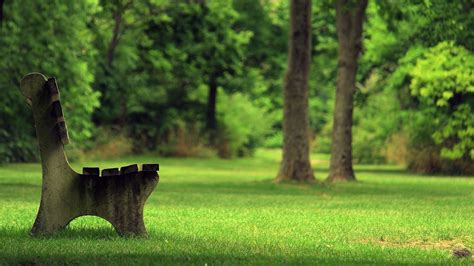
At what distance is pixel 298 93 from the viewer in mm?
29219

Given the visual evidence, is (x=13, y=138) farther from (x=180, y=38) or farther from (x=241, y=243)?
(x=241, y=243)

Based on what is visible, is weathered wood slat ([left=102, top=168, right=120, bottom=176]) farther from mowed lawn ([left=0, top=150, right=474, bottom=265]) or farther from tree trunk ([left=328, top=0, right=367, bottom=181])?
tree trunk ([left=328, top=0, right=367, bottom=181])

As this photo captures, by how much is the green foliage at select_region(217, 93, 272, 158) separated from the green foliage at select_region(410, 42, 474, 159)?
56.6ft

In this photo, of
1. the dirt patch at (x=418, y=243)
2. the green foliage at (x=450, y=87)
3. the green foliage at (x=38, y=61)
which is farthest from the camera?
the green foliage at (x=38, y=61)

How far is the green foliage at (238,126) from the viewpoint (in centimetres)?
5509

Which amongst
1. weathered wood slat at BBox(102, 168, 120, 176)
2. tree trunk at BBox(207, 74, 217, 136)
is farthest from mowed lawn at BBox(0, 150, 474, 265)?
tree trunk at BBox(207, 74, 217, 136)

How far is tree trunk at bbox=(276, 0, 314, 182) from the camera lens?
29.2 meters

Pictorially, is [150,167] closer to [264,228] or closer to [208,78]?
[264,228]

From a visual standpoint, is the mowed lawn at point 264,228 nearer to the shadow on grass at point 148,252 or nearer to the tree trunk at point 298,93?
the shadow on grass at point 148,252

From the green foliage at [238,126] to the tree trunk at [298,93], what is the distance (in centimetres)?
2507

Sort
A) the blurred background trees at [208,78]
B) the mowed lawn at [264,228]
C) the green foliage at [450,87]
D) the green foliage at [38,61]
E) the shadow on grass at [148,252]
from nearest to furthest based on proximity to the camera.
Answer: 1. the shadow on grass at [148,252]
2. the mowed lawn at [264,228]
3. the green foliage at [450,87]
4. the green foliage at [38,61]
5. the blurred background trees at [208,78]

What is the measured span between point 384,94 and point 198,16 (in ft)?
31.9

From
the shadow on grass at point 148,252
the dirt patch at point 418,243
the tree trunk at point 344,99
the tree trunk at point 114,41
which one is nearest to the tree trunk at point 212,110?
the tree trunk at point 114,41

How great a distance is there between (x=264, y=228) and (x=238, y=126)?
39728 mm
